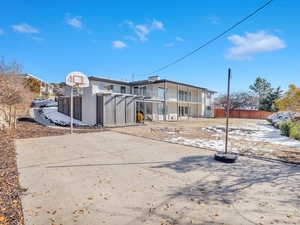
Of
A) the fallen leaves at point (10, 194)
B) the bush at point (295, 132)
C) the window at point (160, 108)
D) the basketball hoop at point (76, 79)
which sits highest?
the basketball hoop at point (76, 79)

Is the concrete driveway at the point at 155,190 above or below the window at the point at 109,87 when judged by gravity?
below

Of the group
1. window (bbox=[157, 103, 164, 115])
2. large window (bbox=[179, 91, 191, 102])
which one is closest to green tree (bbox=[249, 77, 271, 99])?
large window (bbox=[179, 91, 191, 102])

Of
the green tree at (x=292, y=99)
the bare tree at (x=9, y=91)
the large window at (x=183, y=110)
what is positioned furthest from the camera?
the large window at (x=183, y=110)

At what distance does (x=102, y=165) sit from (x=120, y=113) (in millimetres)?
10308

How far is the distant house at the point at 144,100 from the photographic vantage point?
1378 cm

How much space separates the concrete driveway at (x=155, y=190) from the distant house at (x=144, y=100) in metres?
8.95

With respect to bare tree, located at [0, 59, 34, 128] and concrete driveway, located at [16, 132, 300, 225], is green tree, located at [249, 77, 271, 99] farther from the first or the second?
bare tree, located at [0, 59, 34, 128]

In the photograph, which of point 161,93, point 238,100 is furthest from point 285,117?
point 238,100

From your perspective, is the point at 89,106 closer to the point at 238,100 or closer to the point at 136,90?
the point at 136,90

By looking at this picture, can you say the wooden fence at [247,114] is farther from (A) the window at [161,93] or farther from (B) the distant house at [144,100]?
(A) the window at [161,93]

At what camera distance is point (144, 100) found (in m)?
18.5

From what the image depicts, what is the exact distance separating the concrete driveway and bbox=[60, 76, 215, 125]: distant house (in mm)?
8947

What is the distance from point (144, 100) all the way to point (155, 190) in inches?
624

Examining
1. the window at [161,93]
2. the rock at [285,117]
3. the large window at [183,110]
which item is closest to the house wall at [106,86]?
the window at [161,93]
